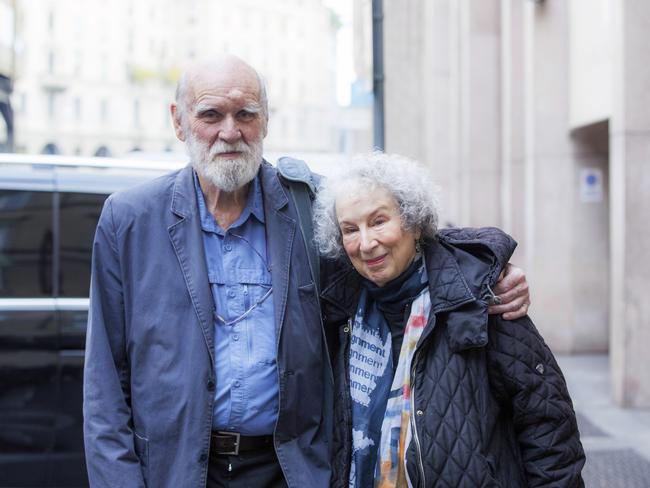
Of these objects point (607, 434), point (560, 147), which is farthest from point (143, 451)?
point (560, 147)

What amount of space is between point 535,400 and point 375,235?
26.4 inches

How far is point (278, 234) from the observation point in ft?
9.17

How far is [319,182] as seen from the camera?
9.93 feet

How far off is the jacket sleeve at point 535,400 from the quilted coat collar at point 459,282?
0.11 meters

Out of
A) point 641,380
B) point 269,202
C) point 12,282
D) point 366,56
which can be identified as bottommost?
point 641,380

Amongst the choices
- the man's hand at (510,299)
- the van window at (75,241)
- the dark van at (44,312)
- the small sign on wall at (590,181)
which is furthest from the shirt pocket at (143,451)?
the small sign on wall at (590,181)

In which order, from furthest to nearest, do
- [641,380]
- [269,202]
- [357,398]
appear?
1. [641,380]
2. [269,202]
3. [357,398]

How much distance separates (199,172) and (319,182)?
0.45 meters

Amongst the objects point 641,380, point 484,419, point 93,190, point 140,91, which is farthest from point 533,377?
point 140,91

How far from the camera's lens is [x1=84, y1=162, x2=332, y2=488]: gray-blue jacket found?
2.58m

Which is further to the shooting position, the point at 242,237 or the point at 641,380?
the point at 641,380

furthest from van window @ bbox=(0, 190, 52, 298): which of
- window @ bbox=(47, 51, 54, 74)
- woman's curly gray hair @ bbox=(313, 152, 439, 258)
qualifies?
window @ bbox=(47, 51, 54, 74)

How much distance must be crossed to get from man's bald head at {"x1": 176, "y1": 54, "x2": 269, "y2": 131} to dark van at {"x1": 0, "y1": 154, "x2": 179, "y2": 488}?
1.52 m

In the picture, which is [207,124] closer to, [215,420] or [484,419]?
[215,420]
